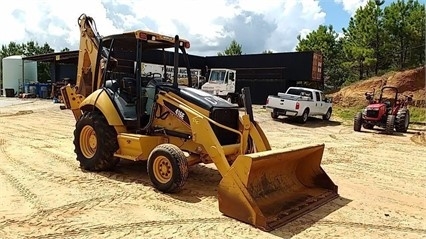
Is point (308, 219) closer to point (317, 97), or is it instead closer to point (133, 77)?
point (133, 77)

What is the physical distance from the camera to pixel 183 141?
660 centimetres

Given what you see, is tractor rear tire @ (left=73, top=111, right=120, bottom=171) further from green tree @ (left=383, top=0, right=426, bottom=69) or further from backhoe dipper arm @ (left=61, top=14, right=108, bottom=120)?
green tree @ (left=383, top=0, right=426, bottom=69)

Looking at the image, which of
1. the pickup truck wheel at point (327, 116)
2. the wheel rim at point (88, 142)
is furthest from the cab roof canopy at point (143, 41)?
the pickup truck wheel at point (327, 116)

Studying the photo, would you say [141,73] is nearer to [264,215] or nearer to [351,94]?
[264,215]

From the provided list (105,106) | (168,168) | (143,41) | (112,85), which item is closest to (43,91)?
(112,85)

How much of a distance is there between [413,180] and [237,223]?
459 cm

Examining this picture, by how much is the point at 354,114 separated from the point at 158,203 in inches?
832

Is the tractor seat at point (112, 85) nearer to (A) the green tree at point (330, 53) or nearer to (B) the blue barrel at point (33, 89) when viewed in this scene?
(B) the blue barrel at point (33, 89)

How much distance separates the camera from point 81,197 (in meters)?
5.81

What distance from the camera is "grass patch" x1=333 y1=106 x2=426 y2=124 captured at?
2253 centimetres

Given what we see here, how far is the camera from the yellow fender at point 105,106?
7.09 metres

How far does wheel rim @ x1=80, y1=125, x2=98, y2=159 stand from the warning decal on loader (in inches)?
65.8

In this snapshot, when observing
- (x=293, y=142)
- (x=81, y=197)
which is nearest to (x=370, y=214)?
(x=81, y=197)

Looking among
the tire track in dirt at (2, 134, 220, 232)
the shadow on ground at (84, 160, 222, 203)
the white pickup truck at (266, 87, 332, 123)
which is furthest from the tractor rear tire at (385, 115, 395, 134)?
the tire track in dirt at (2, 134, 220, 232)
